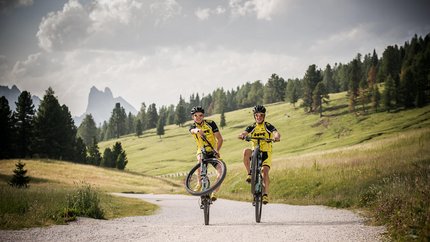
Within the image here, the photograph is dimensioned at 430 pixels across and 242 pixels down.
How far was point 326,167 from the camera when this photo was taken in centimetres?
2823

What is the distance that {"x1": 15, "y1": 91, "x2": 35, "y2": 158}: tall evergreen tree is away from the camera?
74.5 metres

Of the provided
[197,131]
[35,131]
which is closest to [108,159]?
[35,131]

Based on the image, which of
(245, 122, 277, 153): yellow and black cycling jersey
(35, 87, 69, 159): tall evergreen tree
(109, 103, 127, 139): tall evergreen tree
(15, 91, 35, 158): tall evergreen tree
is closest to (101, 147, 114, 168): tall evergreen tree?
(35, 87, 69, 159): tall evergreen tree

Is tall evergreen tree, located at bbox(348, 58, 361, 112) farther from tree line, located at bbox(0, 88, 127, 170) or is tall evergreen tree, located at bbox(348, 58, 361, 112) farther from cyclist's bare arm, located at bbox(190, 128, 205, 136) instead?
cyclist's bare arm, located at bbox(190, 128, 205, 136)

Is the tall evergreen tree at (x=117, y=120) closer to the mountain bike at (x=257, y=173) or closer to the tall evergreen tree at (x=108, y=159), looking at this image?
the tall evergreen tree at (x=108, y=159)

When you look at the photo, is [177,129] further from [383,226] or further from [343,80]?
[383,226]

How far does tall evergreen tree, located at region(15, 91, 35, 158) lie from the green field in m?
13.8

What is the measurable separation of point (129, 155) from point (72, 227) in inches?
5024

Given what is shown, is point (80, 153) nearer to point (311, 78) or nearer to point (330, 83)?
point (311, 78)

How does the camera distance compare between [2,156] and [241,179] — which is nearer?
[241,179]

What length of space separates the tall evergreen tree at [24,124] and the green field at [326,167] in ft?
45.3

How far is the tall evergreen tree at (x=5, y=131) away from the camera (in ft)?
227

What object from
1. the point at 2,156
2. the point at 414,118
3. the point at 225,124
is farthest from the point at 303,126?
the point at 2,156

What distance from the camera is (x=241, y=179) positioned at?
120ft
